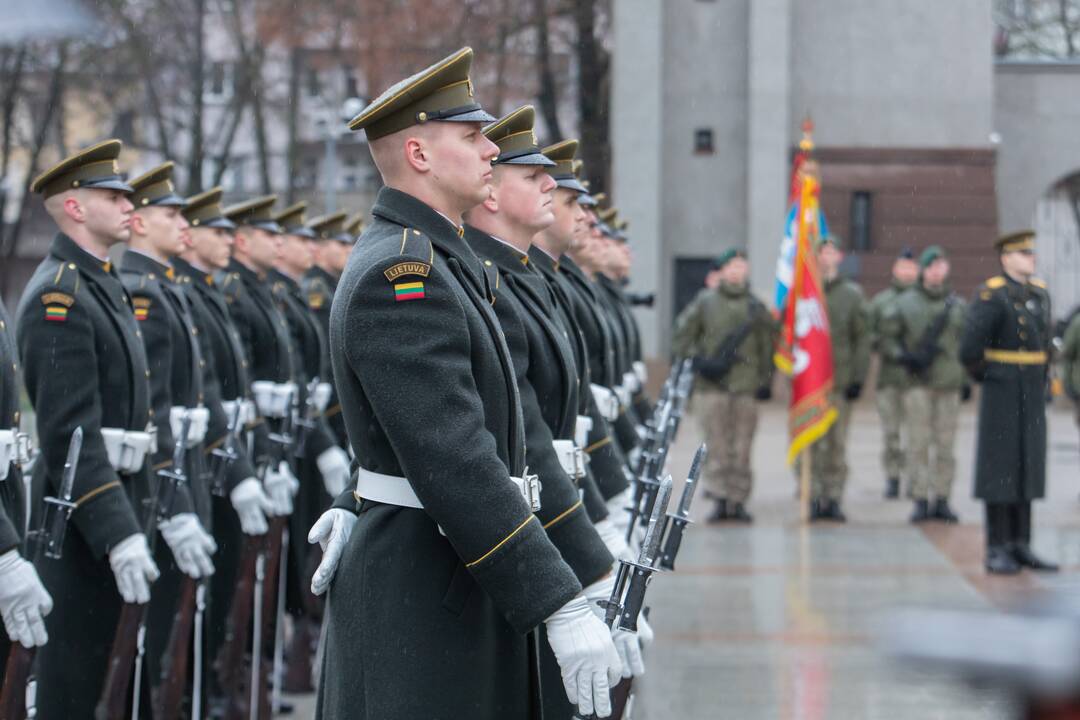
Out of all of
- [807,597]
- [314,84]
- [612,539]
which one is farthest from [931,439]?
[314,84]

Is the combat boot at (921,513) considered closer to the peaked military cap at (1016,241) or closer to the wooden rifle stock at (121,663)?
the peaked military cap at (1016,241)

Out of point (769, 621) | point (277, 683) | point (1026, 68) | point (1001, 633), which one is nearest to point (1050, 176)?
point (1026, 68)

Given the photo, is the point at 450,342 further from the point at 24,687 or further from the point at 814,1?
the point at 814,1

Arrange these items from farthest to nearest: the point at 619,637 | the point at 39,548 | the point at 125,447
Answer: the point at 125,447, the point at 39,548, the point at 619,637

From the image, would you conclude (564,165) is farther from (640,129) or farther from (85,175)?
(640,129)

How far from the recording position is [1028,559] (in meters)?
9.24

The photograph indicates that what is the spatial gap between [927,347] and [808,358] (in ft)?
3.03

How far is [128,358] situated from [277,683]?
67.6 inches

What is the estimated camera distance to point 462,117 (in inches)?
122

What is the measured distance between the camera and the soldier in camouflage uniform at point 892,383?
40.1 ft

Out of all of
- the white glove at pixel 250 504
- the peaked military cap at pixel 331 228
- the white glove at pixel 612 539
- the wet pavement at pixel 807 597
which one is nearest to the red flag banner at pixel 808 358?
the wet pavement at pixel 807 597

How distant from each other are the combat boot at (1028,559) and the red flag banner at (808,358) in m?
2.31

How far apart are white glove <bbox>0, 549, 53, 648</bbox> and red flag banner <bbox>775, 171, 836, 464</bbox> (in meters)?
8.08

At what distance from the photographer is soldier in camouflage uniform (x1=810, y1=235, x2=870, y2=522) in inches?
462
